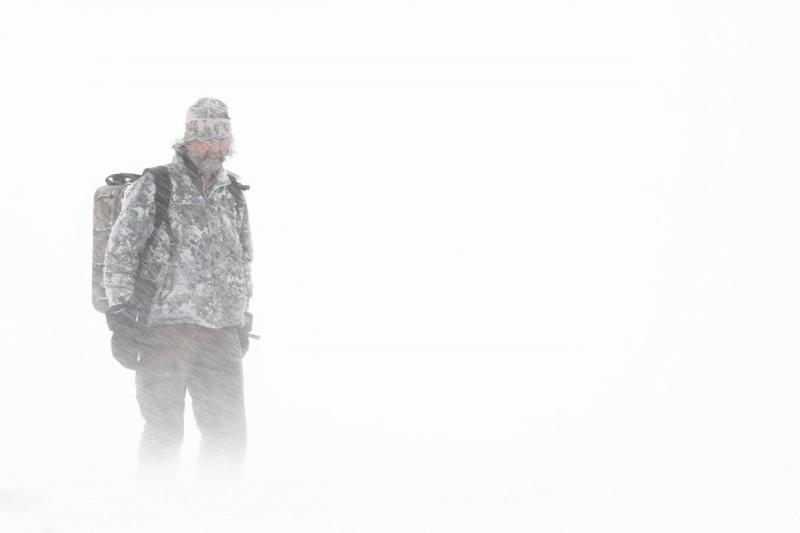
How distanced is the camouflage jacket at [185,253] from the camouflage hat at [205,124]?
0.15 meters

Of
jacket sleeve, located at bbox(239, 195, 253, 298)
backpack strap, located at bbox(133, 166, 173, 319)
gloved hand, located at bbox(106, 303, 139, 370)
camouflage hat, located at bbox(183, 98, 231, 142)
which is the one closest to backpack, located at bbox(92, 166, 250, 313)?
backpack strap, located at bbox(133, 166, 173, 319)

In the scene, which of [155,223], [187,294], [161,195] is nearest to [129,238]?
[155,223]

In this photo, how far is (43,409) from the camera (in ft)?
46.9

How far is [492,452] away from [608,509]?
15.5ft

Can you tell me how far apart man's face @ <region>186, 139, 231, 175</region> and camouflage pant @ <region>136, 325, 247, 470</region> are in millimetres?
772

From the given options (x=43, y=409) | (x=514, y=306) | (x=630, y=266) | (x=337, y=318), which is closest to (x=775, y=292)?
(x=514, y=306)

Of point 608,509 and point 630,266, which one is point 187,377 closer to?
point 608,509

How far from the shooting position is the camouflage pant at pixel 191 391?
6.20m

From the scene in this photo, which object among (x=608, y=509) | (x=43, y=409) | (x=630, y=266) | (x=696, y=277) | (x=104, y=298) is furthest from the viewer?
(x=630, y=266)

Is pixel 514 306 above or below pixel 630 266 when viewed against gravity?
below

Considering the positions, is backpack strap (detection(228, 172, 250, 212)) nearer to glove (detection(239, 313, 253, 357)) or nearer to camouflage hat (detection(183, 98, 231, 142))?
camouflage hat (detection(183, 98, 231, 142))

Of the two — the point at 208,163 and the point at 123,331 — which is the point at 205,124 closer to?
the point at 208,163

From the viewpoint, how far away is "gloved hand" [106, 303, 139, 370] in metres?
5.97

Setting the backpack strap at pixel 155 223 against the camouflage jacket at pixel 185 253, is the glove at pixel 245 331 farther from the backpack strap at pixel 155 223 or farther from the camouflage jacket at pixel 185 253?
the backpack strap at pixel 155 223
